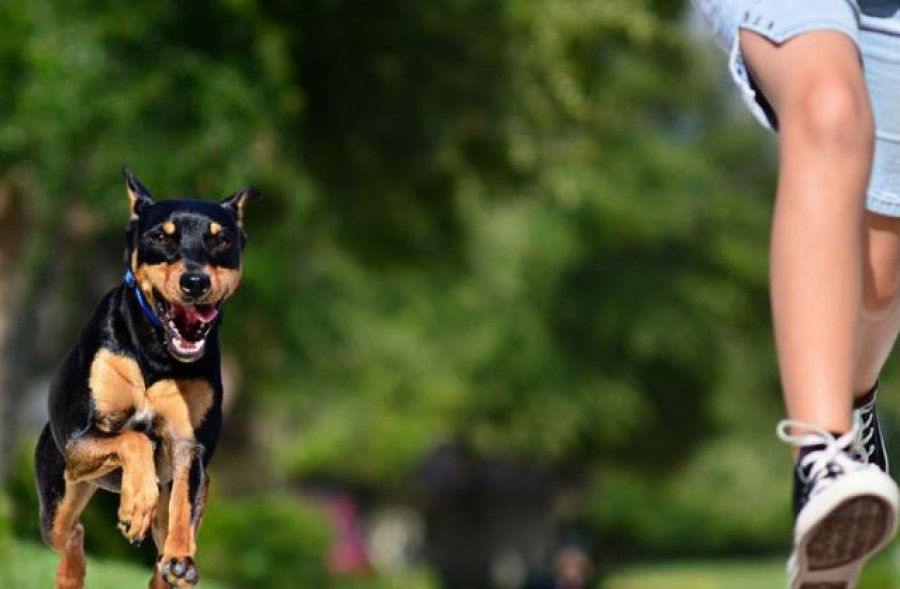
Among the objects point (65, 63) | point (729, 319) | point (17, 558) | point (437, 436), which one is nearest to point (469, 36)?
point (65, 63)

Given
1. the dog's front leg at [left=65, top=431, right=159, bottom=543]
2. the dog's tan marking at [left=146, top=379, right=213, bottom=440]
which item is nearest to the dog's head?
the dog's tan marking at [left=146, top=379, right=213, bottom=440]

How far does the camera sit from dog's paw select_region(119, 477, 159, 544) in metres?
4.52

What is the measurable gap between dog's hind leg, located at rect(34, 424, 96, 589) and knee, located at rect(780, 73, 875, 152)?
2026mm

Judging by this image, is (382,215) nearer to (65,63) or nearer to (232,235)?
(65,63)

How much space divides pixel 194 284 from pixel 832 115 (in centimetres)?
146

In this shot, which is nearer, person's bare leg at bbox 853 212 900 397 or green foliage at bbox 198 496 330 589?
person's bare leg at bbox 853 212 900 397

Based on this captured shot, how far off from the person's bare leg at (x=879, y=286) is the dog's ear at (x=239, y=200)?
1.49 m

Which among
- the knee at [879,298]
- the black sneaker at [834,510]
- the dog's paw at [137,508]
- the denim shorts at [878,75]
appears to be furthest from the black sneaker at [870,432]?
the dog's paw at [137,508]

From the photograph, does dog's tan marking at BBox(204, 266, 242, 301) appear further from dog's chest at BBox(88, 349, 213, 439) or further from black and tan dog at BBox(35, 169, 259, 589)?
dog's chest at BBox(88, 349, 213, 439)

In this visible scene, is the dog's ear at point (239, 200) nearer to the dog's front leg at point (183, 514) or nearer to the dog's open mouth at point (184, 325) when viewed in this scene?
the dog's open mouth at point (184, 325)

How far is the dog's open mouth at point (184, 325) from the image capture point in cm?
456

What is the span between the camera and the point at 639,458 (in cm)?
4384

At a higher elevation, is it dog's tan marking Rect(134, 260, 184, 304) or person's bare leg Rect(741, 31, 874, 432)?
dog's tan marking Rect(134, 260, 184, 304)

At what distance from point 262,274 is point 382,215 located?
3.44m
